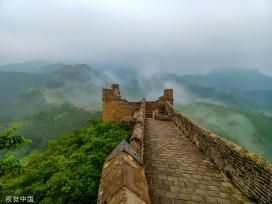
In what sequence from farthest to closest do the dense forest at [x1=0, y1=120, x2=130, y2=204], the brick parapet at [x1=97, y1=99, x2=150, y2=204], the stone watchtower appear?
the stone watchtower, the dense forest at [x1=0, y1=120, x2=130, y2=204], the brick parapet at [x1=97, y1=99, x2=150, y2=204]

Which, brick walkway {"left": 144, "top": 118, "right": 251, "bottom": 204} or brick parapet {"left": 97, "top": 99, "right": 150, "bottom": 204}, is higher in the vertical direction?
brick parapet {"left": 97, "top": 99, "right": 150, "bottom": 204}

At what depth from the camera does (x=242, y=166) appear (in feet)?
23.1

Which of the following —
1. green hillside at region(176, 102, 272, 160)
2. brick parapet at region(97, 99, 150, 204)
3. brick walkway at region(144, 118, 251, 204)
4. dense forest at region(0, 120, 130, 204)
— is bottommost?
green hillside at region(176, 102, 272, 160)

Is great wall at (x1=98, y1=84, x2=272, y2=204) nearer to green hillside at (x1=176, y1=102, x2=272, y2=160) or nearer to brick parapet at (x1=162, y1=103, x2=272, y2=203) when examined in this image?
brick parapet at (x1=162, y1=103, x2=272, y2=203)

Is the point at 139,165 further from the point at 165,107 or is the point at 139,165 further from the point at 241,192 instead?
the point at 165,107

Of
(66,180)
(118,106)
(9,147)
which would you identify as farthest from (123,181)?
(118,106)

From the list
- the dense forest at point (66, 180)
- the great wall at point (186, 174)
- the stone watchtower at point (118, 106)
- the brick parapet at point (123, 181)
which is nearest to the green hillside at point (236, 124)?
the stone watchtower at point (118, 106)

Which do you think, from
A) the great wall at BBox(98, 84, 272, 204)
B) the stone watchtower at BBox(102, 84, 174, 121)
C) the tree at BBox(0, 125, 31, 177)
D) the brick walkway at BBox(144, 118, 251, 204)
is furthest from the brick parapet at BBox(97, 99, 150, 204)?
the stone watchtower at BBox(102, 84, 174, 121)

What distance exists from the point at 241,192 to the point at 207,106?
146797 millimetres

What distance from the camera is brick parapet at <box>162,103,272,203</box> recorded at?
588 cm

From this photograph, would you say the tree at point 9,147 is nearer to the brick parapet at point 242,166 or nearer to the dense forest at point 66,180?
the dense forest at point 66,180

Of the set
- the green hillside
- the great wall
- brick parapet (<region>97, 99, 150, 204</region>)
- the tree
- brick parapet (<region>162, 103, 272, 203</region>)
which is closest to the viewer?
brick parapet (<region>97, 99, 150, 204</region>)

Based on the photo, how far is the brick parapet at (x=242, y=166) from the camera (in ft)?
19.3

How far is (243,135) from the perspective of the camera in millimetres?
117500
